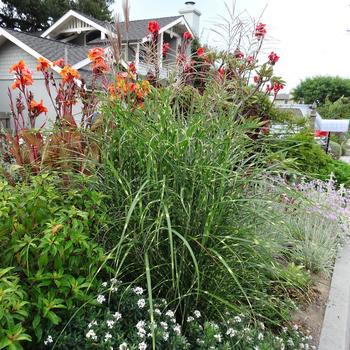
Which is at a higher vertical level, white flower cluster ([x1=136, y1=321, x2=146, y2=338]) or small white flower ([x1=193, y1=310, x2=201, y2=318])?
white flower cluster ([x1=136, y1=321, x2=146, y2=338])

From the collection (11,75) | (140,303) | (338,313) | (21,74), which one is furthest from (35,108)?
(11,75)

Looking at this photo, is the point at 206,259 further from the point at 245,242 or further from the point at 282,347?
the point at 282,347

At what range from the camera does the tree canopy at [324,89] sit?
31500 mm

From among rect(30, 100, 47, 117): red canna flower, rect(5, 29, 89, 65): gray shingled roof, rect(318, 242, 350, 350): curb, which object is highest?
rect(5, 29, 89, 65): gray shingled roof

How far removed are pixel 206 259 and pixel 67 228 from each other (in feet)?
2.21

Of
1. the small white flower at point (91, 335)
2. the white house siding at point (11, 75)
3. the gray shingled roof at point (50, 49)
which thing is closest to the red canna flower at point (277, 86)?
the small white flower at point (91, 335)

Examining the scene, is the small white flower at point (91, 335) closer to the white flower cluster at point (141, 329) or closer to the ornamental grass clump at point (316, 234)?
the white flower cluster at point (141, 329)

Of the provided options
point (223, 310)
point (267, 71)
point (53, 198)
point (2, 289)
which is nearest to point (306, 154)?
point (267, 71)

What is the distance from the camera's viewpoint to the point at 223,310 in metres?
1.83

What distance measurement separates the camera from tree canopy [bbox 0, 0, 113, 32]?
20.4 m

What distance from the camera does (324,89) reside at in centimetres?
3162

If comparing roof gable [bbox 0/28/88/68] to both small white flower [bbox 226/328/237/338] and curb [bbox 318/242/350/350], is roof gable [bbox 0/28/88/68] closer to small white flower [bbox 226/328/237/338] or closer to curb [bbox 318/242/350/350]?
curb [bbox 318/242/350/350]

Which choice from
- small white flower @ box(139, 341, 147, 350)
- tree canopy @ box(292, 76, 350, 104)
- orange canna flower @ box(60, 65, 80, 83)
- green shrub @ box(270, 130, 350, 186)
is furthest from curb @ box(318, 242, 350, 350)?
tree canopy @ box(292, 76, 350, 104)

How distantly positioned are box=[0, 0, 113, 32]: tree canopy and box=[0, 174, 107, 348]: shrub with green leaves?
2184cm
